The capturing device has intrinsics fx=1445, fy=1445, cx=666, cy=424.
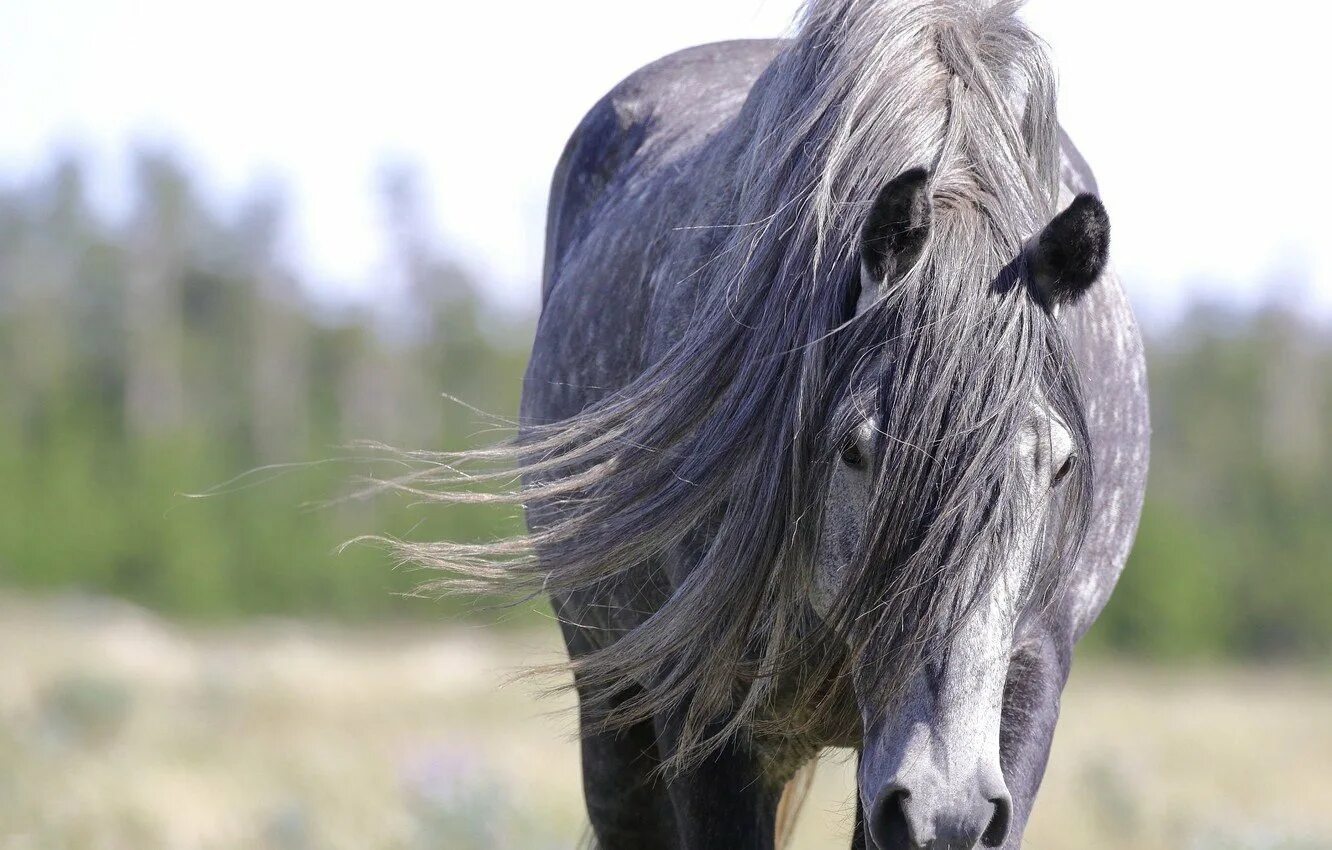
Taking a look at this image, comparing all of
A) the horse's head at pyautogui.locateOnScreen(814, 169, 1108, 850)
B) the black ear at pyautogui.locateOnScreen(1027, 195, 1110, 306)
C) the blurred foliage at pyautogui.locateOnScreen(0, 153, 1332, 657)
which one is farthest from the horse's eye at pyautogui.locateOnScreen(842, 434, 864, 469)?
the blurred foliage at pyautogui.locateOnScreen(0, 153, 1332, 657)

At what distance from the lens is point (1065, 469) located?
2045 mm

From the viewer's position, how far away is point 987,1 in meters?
2.46

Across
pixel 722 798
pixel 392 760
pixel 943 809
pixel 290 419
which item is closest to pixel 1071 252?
pixel 943 809

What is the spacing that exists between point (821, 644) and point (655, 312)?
834 millimetres

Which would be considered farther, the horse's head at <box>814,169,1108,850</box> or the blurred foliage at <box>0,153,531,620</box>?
the blurred foliage at <box>0,153,531,620</box>

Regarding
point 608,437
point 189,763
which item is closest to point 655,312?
point 608,437

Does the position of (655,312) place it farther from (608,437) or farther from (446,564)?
(446,564)

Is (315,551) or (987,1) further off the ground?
(987,1)

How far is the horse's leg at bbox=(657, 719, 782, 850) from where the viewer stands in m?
2.62

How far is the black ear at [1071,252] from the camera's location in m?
1.97

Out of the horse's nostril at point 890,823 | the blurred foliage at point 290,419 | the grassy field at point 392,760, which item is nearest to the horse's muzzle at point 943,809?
the horse's nostril at point 890,823

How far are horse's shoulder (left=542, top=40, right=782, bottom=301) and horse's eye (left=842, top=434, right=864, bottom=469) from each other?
1.60 m

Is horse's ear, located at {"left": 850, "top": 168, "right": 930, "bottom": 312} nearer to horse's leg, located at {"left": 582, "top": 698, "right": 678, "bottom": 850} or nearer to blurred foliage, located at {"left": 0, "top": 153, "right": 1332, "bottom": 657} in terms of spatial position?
horse's leg, located at {"left": 582, "top": 698, "right": 678, "bottom": 850}

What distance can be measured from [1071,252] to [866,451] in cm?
40
